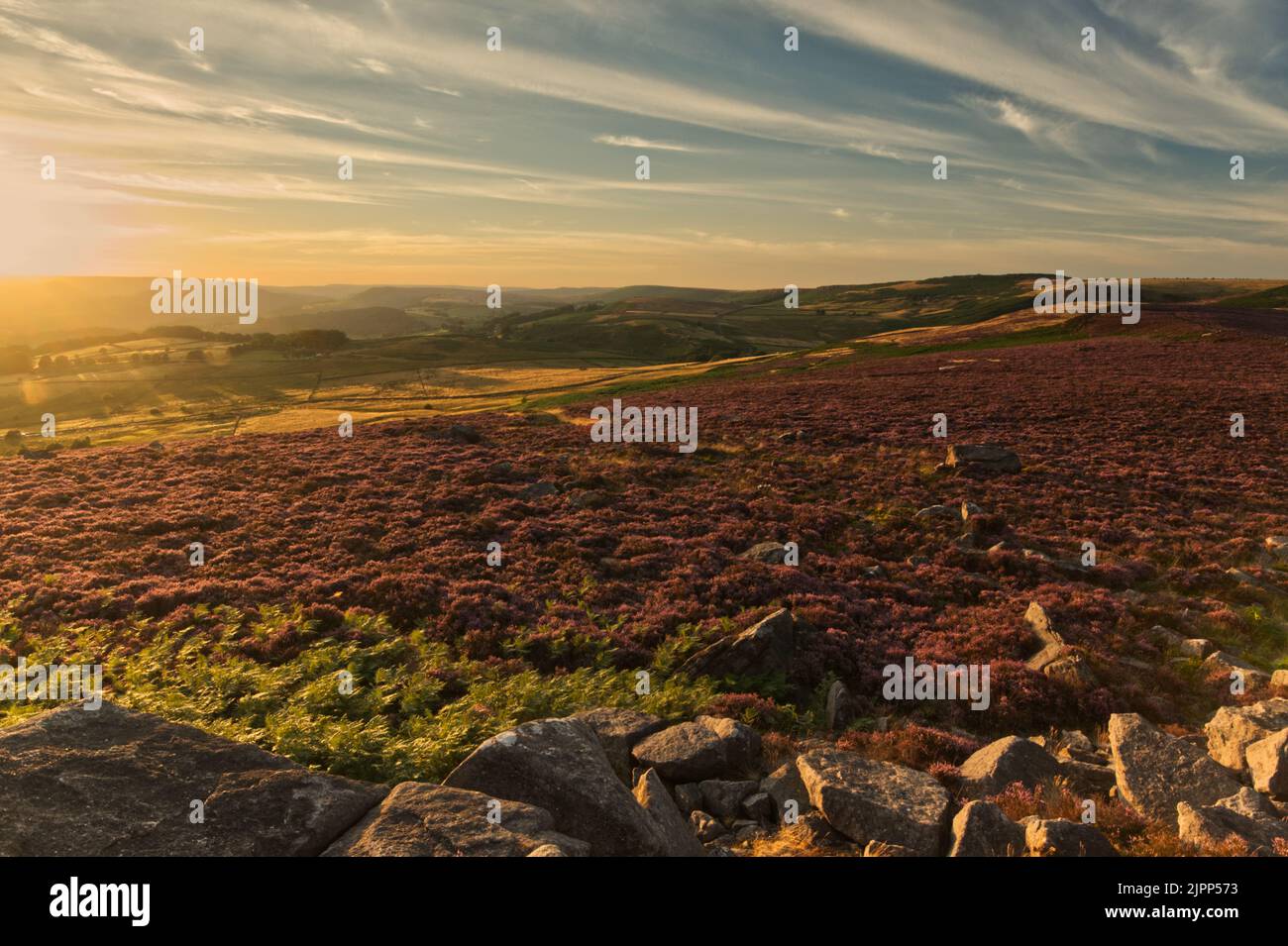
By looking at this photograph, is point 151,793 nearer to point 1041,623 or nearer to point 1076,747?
point 1076,747

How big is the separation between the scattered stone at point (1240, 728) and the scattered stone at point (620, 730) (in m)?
9.24

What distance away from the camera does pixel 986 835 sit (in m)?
7.77

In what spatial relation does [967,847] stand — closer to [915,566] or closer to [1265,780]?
[1265,780]

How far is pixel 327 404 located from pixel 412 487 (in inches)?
2154

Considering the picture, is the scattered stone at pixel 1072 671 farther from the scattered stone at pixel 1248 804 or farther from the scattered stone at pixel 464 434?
the scattered stone at pixel 464 434

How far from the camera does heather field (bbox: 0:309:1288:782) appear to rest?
13078 millimetres

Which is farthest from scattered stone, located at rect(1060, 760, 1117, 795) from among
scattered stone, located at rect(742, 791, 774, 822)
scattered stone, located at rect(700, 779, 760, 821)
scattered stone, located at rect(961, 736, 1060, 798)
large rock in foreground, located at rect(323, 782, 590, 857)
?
large rock in foreground, located at rect(323, 782, 590, 857)

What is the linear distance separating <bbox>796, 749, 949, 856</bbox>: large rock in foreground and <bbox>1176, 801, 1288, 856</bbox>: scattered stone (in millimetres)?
2766

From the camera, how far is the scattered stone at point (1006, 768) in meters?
9.66

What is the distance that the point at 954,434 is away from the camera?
3928 centimetres

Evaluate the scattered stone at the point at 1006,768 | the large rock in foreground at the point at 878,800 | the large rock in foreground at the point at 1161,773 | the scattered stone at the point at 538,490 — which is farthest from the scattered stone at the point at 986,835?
the scattered stone at the point at 538,490

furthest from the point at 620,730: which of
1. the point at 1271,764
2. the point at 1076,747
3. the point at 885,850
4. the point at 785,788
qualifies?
the point at 1271,764

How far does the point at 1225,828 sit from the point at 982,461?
26.6m

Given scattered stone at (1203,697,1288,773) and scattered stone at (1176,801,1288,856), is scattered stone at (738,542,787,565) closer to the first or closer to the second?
scattered stone at (1203,697,1288,773)
